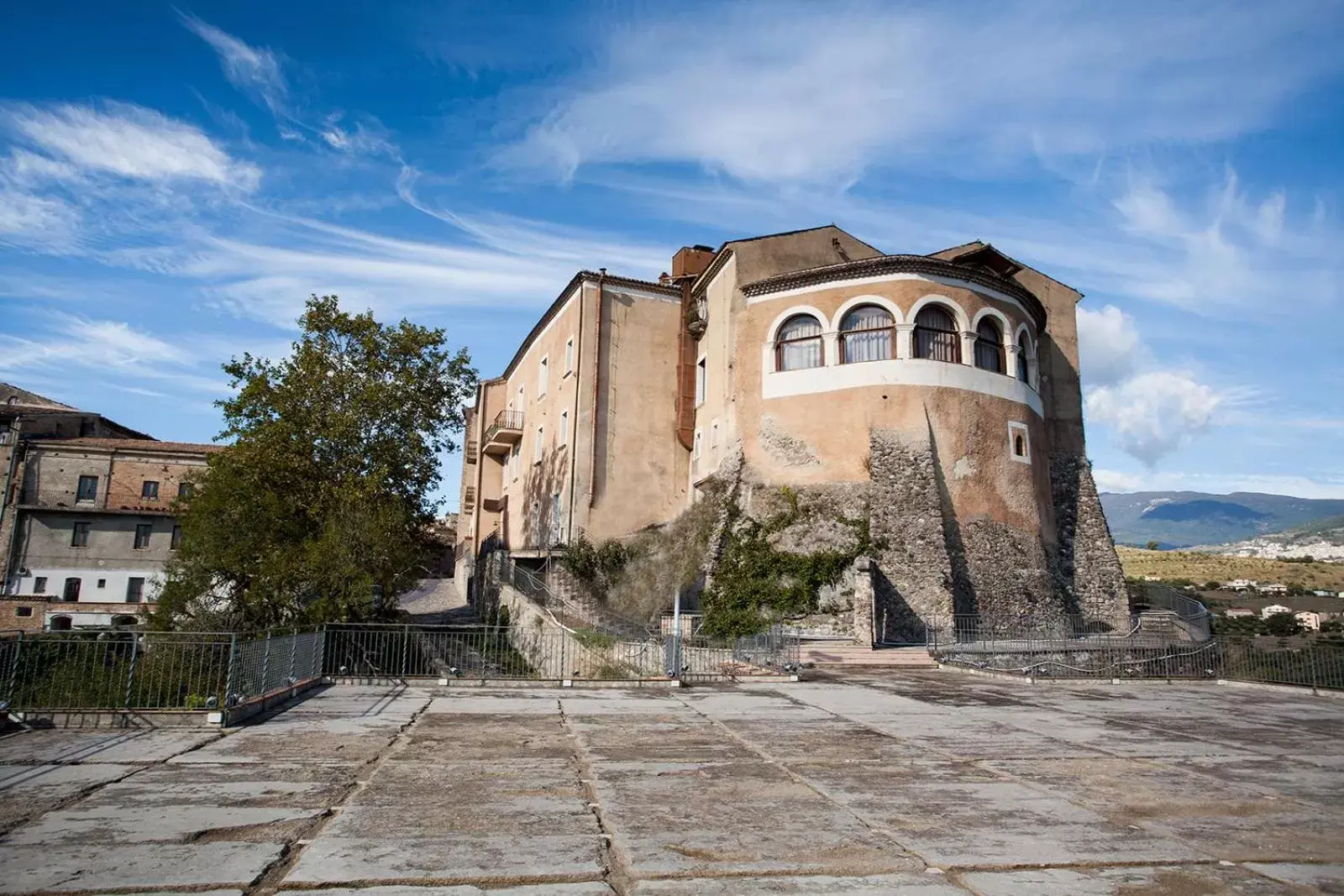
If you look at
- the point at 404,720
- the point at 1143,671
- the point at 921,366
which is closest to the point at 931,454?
the point at 921,366

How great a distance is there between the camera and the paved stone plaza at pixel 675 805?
527 centimetres

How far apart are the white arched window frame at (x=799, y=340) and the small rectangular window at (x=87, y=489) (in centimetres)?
3456

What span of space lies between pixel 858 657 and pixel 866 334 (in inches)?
419

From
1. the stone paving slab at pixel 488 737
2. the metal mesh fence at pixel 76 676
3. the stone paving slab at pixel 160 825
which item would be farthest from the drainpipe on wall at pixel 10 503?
the stone paving slab at pixel 160 825

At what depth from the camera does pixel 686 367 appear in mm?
32906

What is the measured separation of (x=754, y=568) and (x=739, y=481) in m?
3.49

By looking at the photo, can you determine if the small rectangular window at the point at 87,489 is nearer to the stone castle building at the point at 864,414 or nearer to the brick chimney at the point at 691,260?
the stone castle building at the point at 864,414

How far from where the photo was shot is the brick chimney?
35.7 meters

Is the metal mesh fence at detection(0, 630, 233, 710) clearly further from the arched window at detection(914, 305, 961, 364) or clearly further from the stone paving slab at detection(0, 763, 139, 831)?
the arched window at detection(914, 305, 961, 364)

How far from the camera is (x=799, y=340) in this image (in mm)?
28234

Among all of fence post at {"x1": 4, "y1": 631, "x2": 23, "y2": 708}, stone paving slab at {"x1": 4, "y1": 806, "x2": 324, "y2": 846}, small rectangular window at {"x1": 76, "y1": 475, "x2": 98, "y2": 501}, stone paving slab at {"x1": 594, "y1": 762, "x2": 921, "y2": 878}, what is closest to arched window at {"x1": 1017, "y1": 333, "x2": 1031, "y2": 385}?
stone paving slab at {"x1": 594, "y1": 762, "x2": 921, "y2": 878}

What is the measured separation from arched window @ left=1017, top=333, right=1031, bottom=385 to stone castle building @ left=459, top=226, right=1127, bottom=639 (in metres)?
0.12

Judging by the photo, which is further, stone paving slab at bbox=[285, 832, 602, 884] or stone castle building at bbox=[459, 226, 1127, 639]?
stone castle building at bbox=[459, 226, 1127, 639]

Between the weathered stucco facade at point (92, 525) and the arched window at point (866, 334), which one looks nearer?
the arched window at point (866, 334)
